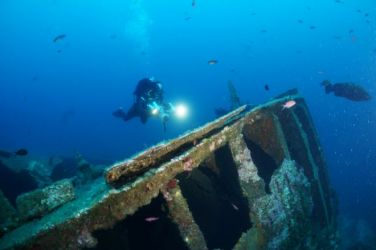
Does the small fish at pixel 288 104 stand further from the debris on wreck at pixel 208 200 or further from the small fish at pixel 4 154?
the small fish at pixel 4 154

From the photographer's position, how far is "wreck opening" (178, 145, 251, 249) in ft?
A: 16.1

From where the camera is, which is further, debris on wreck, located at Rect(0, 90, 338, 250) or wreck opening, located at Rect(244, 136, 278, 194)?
wreck opening, located at Rect(244, 136, 278, 194)

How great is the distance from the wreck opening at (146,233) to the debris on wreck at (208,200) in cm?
1

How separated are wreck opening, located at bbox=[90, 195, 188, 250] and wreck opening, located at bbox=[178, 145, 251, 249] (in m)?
1.08

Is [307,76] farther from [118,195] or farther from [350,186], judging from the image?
[118,195]

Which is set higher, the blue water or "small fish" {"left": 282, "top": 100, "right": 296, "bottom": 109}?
"small fish" {"left": 282, "top": 100, "right": 296, "bottom": 109}

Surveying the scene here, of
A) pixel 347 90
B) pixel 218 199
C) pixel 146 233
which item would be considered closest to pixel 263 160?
pixel 218 199

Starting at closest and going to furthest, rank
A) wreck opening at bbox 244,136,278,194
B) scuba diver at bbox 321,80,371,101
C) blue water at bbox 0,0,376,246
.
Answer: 1. wreck opening at bbox 244,136,278,194
2. scuba diver at bbox 321,80,371,101
3. blue water at bbox 0,0,376,246

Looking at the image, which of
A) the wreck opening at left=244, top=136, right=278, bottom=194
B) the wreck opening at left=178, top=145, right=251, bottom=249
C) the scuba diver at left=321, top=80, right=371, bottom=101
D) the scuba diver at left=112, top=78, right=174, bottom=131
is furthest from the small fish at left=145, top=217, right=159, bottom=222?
the scuba diver at left=321, top=80, right=371, bottom=101

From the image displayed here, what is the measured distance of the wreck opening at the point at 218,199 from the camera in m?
4.92

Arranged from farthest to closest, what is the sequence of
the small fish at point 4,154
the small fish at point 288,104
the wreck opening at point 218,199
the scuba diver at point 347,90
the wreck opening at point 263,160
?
the scuba diver at point 347,90 → the small fish at point 4,154 → the small fish at point 288,104 → the wreck opening at point 263,160 → the wreck opening at point 218,199

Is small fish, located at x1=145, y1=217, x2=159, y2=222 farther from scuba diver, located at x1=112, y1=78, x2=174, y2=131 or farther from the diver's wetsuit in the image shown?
the diver's wetsuit

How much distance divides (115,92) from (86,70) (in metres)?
43.6

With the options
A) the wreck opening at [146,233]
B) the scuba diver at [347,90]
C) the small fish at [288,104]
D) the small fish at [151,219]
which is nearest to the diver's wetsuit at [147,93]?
the small fish at [288,104]
